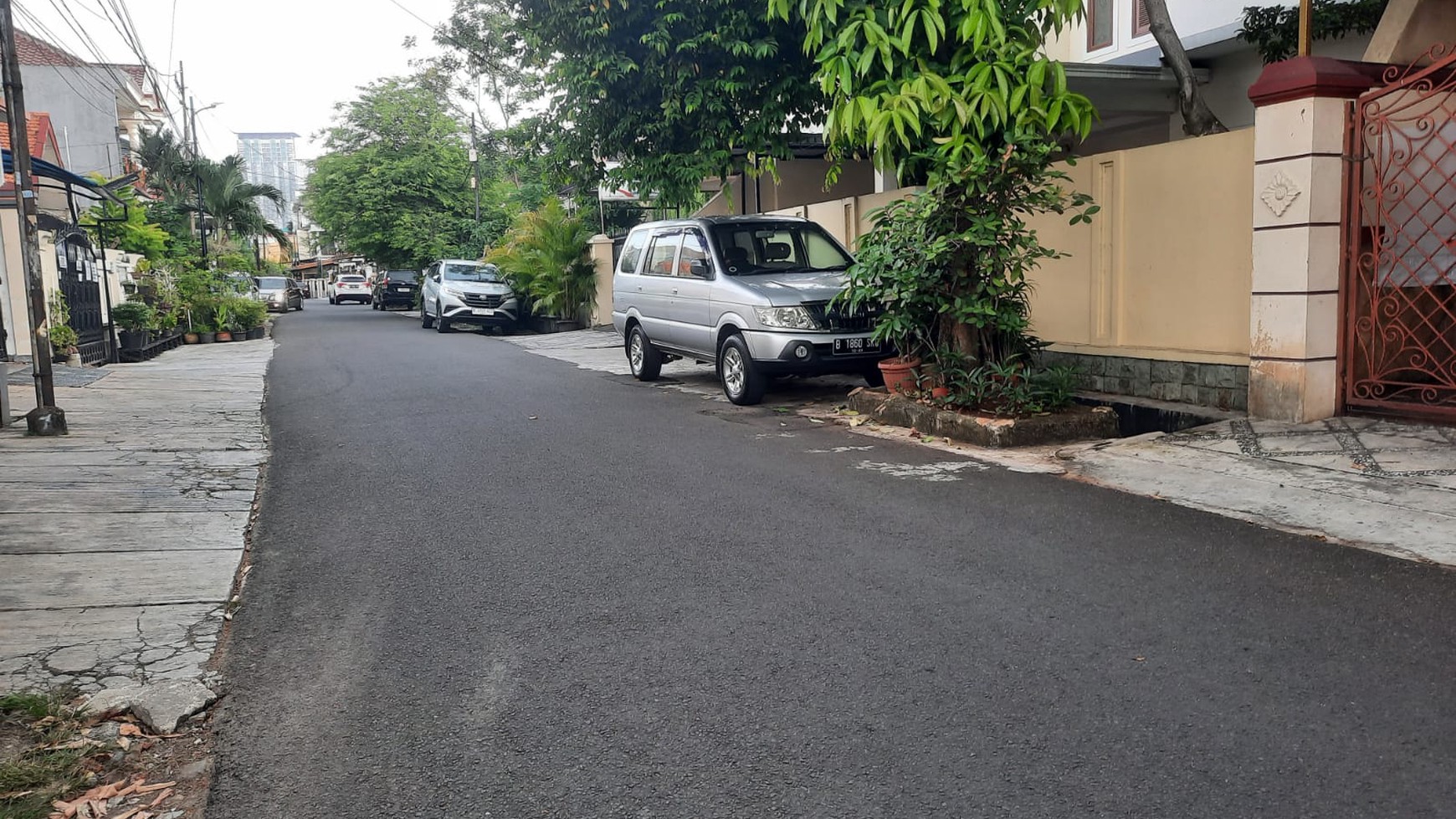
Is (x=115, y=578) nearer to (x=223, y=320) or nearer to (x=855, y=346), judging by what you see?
(x=855, y=346)

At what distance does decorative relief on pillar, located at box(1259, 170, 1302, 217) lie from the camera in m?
7.61

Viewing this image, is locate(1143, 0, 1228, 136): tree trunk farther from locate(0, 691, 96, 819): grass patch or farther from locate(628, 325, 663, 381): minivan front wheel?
locate(0, 691, 96, 819): grass patch

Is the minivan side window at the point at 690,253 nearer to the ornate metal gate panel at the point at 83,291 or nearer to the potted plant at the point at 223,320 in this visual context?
the ornate metal gate panel at the point at 83,291

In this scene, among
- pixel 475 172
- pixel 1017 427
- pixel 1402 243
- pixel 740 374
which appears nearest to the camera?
pixel 1402 243

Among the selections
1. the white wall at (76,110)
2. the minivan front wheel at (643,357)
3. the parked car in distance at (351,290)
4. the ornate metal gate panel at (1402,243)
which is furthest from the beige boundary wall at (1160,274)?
the parked car in distance at (351,290)

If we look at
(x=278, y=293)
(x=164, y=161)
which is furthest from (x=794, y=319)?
(x=278, y=293)

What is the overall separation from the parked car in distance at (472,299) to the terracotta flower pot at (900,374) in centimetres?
1680

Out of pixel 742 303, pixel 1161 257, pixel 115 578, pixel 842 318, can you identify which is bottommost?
pixel 115 578

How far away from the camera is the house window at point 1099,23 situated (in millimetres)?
15164

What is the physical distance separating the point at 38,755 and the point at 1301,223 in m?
7.78

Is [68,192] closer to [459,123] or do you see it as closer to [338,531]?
Result: [338,531]

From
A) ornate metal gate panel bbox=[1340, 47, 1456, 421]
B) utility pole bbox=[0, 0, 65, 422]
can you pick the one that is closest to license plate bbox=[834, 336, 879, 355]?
ornate metal gate panel bbox=[1340, 47, 1456, 421]

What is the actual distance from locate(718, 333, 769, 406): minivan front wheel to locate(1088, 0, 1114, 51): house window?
787cm

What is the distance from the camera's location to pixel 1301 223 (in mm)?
7578
